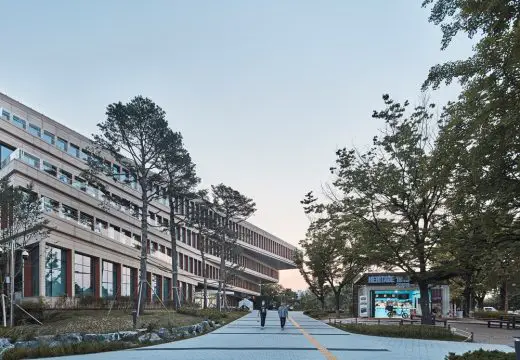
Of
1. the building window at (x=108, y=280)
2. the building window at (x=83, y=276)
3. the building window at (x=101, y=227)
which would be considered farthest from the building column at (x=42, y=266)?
the building window at (x=108, y=280)

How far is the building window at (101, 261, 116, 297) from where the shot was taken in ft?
164

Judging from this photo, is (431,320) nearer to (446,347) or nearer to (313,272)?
(446,347)

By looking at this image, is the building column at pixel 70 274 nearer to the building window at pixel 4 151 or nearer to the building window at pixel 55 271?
the building window at pixel 55 271

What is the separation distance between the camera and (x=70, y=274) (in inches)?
1679

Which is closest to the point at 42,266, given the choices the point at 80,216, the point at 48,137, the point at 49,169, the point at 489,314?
the point at 80,216

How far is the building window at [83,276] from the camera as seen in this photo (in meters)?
44.4

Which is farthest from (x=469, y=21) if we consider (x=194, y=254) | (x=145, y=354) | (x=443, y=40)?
(x=194, y=254)

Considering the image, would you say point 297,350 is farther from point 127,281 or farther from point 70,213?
point 127,281

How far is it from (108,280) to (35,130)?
15.4 metres

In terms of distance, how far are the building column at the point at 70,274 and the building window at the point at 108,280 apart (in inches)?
260

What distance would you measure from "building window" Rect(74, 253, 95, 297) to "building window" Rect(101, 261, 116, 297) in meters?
2.35

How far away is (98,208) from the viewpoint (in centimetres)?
4822

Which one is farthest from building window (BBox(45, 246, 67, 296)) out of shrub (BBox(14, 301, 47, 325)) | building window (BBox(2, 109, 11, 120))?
building window (BBox(2, 109, 11, 120))

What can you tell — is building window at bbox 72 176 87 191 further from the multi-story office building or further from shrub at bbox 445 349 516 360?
shrub at bbox 445 349 516 360
